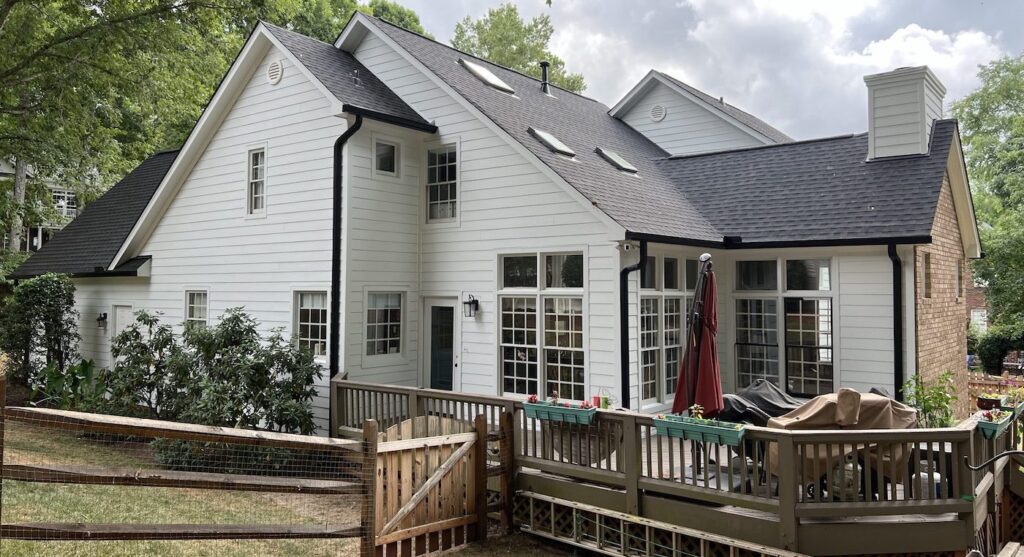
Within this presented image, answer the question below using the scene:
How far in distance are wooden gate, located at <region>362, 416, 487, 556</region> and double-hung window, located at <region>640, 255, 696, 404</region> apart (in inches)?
120

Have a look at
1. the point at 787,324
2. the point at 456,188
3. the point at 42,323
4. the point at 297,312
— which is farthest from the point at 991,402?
the point at 42,323

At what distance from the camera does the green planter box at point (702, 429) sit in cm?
570

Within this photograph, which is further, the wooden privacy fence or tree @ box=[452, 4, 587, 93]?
tree @ box=[452, 4, 587, 93]

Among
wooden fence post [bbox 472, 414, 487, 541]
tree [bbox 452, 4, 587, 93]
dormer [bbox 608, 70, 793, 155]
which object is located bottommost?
wooden fence post [bbox 472, 414, 487, 541]

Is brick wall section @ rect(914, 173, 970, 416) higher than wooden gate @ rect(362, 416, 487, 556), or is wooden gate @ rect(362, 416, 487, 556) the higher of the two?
brick wall section @ rect(914, 173, 970, 416)

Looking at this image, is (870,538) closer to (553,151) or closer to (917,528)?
(917,528)

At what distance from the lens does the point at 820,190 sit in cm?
1091

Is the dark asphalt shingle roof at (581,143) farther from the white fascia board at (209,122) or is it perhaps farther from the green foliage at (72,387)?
the green foliage at (72,387)

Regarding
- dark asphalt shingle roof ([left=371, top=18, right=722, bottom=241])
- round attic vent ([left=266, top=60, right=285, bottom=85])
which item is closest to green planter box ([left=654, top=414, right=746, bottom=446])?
dark asphalt shingle roof ([left=371, top=18, right=722, bottom=241])

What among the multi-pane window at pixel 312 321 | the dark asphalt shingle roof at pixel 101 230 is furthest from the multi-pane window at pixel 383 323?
the dark asphalt shingle roof at pixel 101 230

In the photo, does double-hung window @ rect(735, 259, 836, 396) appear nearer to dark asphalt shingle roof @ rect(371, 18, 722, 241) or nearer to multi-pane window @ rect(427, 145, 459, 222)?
dark asphalt shingle roof @ rect(371, 18, 722, 241)

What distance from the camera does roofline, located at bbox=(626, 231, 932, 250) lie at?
8.80 metres

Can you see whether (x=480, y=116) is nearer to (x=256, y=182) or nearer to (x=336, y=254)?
(x=336, y=254)

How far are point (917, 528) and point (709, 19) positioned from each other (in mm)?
24307
